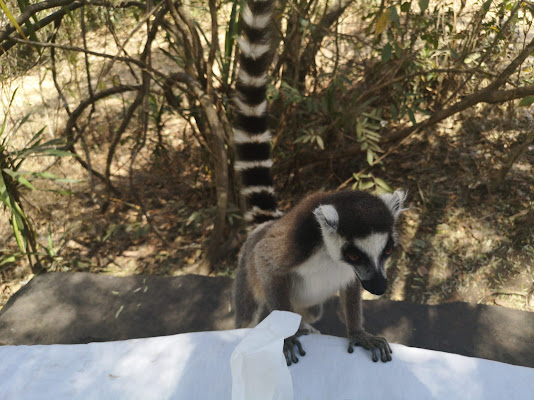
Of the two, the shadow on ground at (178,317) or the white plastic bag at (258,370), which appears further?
the shadow on ground at (178,317)

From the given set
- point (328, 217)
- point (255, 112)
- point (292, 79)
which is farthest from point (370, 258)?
point (292, 79)

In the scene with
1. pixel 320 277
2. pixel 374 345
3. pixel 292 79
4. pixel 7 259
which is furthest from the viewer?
pixel 292 79

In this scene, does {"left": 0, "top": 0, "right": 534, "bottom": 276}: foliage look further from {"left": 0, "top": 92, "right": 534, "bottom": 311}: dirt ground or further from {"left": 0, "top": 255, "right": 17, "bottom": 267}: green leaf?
{"left": 0, "top": 255, "right": 17, "bottom": 267}: green leaf

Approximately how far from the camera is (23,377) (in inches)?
63.1

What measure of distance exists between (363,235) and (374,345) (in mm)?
503

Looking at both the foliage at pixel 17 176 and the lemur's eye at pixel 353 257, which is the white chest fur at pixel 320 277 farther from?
the foliage at pixel 17 176

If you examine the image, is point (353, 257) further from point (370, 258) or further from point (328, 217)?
point (328, 217)

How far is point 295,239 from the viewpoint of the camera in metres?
2.25

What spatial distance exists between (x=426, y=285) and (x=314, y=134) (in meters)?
1.64

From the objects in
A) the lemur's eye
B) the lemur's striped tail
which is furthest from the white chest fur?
the lemur's striped tail

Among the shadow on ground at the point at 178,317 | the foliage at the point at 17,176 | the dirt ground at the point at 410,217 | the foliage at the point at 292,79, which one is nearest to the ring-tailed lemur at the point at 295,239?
the shadow on ground at the point at 178,317

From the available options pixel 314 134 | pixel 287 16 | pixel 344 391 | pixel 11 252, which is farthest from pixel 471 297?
pixel 11 252

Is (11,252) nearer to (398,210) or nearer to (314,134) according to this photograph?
(314,134)

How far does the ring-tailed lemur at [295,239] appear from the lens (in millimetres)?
2076
